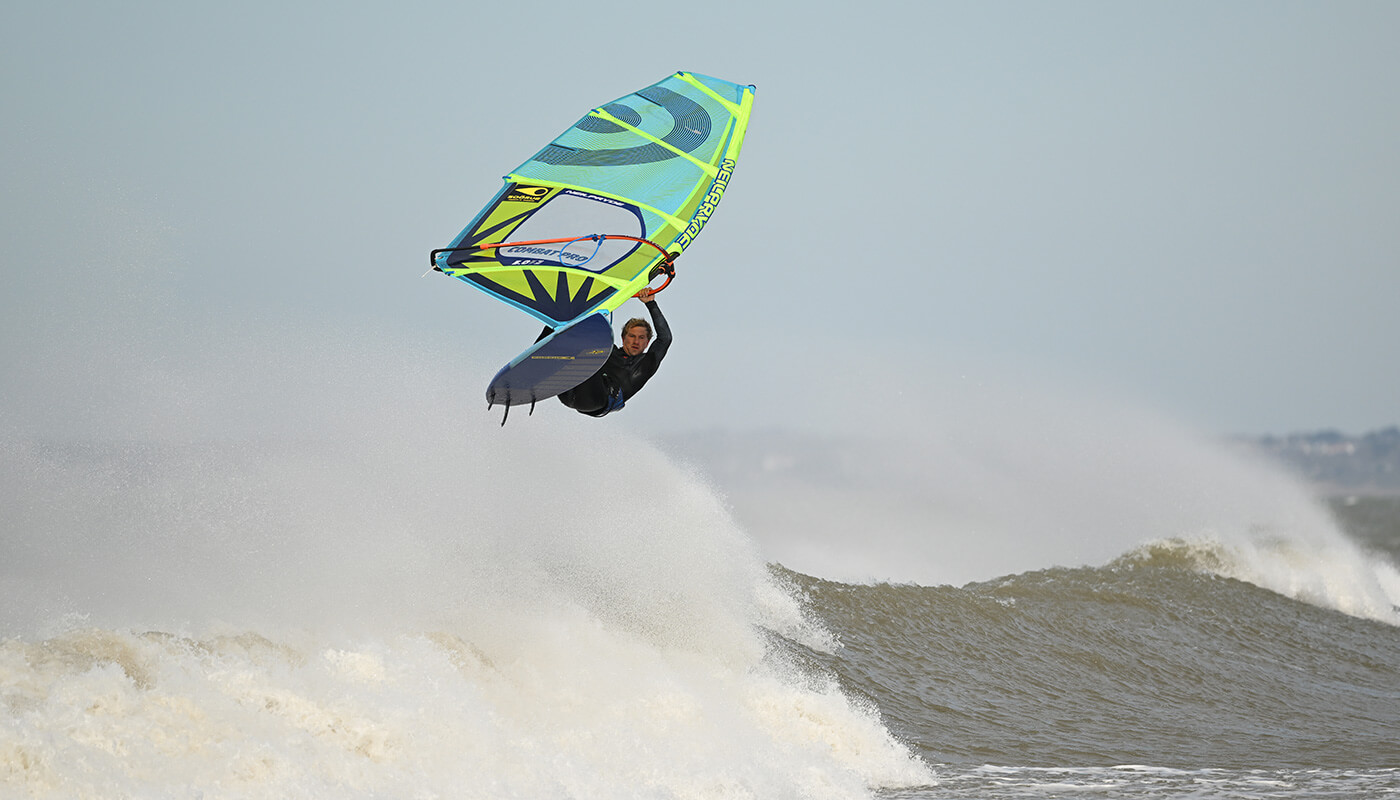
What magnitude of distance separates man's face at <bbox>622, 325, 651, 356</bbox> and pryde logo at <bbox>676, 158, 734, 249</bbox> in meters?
0.76

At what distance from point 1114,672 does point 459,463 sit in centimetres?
662

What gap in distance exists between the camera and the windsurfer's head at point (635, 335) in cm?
617

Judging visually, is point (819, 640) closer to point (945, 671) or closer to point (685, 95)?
point (945, 671)

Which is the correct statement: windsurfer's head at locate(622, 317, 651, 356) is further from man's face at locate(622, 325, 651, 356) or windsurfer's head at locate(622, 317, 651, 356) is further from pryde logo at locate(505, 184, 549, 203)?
pryde logo at locate(505, 184, 549, 203)

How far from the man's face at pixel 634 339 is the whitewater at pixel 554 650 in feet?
6.66

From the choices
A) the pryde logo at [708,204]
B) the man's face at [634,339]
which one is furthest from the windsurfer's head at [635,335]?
the pryde logo at [708,204]

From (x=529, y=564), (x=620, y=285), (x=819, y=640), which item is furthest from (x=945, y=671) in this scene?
(x=620, y=285)

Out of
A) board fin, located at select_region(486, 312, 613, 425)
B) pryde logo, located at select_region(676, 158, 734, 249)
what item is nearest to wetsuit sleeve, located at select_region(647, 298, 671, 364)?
board fin, located at select_region(486, 312, 613, 425)

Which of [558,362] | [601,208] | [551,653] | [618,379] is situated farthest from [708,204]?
[551,653]

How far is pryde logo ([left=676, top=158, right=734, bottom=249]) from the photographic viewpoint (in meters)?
6.71

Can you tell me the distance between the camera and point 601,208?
6875 millimetres

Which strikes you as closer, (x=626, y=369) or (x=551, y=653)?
(x=626, y=369)

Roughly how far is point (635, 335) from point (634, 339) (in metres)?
0.02

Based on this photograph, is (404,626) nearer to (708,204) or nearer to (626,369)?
(626,369)
